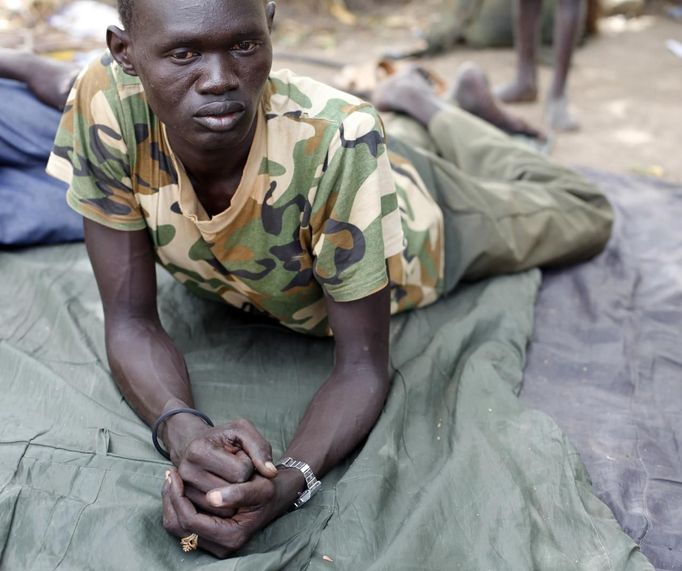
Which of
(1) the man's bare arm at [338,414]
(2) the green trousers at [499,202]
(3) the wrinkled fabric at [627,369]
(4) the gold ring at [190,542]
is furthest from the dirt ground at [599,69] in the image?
(4) the gold ring at [190,542]

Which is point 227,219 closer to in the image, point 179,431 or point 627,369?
point 179,431

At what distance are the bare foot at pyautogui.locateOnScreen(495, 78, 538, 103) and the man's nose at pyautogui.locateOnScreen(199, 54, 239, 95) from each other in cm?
315

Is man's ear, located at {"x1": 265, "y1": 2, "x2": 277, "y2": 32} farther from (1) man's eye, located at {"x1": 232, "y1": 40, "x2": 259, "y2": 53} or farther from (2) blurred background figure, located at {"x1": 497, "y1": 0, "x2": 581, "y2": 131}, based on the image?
(2) blurred background figure, located at {"x1": 497, "y1": 0, "x2": 581, "y2": 131}

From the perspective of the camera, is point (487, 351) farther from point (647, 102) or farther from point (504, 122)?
point (647, 102)

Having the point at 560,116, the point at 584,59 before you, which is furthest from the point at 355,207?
the point at 584,59

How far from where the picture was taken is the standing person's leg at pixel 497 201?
2.33 meters

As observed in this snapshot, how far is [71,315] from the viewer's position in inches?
83.2

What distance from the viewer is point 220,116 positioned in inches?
57.6

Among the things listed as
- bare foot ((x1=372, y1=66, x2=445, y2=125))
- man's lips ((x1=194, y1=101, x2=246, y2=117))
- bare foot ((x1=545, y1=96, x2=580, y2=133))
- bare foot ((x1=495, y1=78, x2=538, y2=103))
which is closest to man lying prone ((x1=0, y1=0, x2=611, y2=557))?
man's lips ((x1=194, y1=101, x2=246, y2=117))

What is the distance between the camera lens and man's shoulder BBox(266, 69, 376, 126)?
163 cm

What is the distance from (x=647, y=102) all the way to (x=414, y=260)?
2.77 metres

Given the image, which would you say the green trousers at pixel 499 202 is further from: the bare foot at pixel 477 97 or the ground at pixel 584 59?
the ground at pixel 584 59

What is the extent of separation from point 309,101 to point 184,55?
12.1 inches

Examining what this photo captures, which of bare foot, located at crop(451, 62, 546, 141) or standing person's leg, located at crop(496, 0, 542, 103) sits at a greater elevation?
bare foot, located at crop(451, 62, 546, 141)
